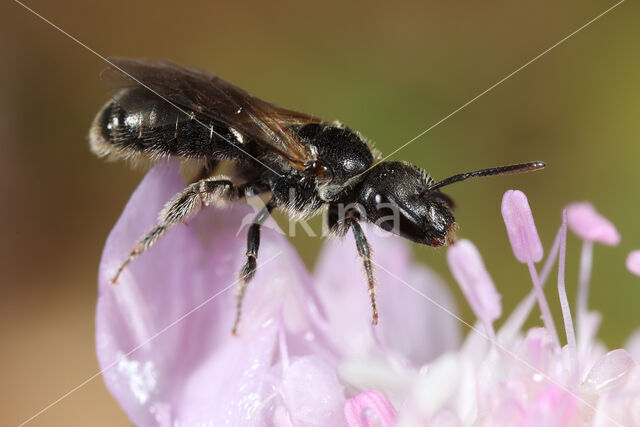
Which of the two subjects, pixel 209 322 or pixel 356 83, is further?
pixel 356 83

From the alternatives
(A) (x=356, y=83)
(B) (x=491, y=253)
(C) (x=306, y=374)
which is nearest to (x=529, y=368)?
(C) (x=306, y=374)

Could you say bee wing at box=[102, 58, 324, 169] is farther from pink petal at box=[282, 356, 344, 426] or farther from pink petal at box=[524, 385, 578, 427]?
pink petal at box=[524, 385, 578, 427]

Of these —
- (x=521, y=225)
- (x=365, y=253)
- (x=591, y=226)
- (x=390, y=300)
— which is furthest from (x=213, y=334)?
(x=591, y=226)

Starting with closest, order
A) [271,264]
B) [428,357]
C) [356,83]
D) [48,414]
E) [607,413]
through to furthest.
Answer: [607,413] → [271,264] → [428,357] → [48,414] → [356,83]

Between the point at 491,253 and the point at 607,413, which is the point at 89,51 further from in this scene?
the point at 607,413

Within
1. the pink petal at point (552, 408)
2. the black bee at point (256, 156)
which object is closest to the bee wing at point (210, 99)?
the black bee at point (256, 156)

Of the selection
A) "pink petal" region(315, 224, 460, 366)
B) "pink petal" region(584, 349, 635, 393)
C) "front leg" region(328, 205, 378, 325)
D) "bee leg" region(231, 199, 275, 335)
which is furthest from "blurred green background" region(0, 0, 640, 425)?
"pink petal" region(584, 349, 635, 393)
